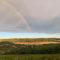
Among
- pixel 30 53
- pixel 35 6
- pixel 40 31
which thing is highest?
pixel 35 6

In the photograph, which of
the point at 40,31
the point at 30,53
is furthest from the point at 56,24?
the point at 30,53

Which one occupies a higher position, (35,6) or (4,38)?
(35,6)

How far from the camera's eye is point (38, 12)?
0.69 m

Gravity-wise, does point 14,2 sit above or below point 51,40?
above

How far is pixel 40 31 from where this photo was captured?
2.25 ft

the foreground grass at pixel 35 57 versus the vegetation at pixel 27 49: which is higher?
the vegetation at pixel 27 49

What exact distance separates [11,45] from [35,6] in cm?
22

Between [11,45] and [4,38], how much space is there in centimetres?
5

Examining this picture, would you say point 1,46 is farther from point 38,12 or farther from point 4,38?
point 38,12

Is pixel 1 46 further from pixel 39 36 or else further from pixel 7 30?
pixel 39 36

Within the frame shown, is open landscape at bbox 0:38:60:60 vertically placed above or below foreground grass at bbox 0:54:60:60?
above

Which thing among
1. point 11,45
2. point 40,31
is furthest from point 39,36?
point 11,45

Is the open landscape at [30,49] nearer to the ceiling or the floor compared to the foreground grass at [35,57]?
nearer to the ceiling

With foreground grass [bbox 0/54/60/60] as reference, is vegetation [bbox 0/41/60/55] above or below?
above
